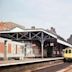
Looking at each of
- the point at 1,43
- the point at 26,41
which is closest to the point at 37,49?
the point at 26,41

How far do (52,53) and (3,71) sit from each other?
228ft

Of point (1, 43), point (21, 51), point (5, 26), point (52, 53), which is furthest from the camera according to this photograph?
point (5, 26)

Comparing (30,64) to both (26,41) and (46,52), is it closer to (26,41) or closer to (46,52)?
(26,41)

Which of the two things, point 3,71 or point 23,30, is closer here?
point 3,71

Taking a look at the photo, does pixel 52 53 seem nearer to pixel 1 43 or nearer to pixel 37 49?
pixel 37 49

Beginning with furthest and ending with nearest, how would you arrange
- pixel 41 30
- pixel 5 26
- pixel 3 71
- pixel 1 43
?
pixel 5 26 < pixel 41 30 < pixel 1 43 < pixel 3 71

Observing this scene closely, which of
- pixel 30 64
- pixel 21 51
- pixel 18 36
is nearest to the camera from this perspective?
pixel 30 64

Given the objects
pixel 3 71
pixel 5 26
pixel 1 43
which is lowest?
pixel 3 71

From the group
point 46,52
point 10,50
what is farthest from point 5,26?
point 10,50

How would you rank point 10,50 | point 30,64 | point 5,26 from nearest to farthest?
point 30,64, point 10,50, point 5,26

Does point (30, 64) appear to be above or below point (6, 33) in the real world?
below

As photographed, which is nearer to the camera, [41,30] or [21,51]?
[21,51]

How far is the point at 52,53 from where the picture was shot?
90.3 meters

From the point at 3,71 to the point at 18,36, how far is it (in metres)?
60.5
